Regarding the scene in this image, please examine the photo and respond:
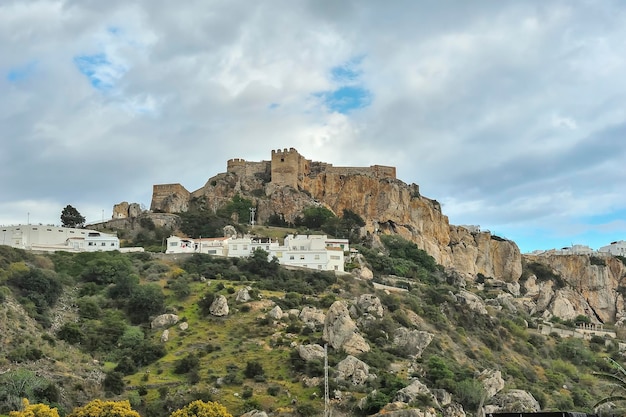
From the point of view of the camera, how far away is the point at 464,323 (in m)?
66.2

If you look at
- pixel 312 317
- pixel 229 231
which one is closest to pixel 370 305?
pixel 312 317

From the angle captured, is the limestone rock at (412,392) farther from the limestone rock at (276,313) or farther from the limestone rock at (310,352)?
the limestone rock at (276,313)

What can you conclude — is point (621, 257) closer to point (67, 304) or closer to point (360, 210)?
point (360, 210)

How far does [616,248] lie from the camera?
120500 mm

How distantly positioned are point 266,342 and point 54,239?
30.5m

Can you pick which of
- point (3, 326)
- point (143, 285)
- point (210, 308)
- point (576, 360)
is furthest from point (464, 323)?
point (3, 326)

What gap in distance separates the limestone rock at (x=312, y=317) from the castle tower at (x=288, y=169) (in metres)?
39.5

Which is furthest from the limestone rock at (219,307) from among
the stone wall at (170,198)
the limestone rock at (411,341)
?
the stone wall at (170,198)

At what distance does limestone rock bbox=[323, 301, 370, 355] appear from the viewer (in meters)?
50.3

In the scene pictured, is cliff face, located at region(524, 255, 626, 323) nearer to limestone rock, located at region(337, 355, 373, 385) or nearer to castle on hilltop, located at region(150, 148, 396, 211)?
castle on hilltop, located at region(150, 148, 396, 211)

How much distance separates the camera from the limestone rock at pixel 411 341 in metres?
53.4

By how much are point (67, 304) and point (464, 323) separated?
32199 mm

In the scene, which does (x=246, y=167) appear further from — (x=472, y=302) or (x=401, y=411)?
(x=401, y=411)

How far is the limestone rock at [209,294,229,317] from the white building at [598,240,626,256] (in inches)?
3165
